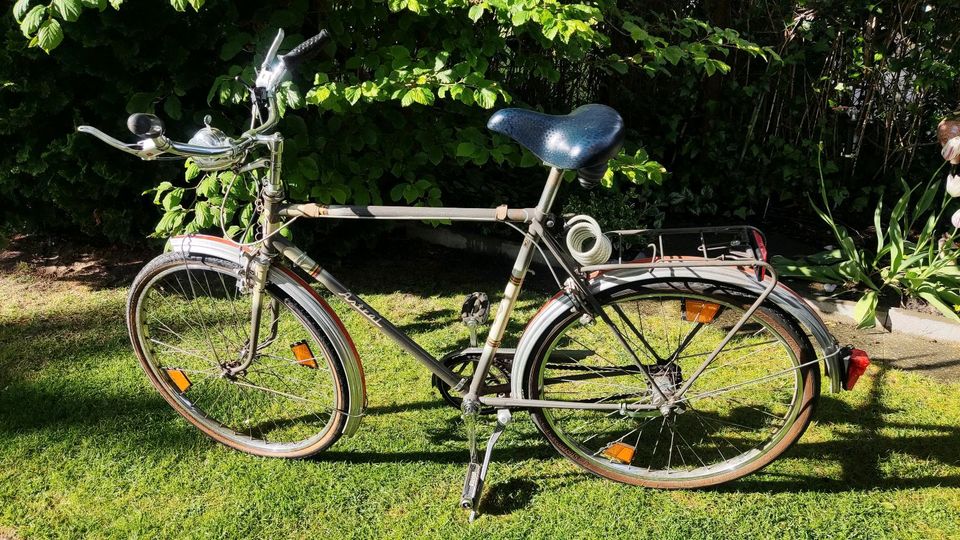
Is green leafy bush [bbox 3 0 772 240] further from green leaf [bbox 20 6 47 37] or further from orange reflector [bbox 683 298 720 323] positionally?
orange reflector [bbox 683 298 720 323]

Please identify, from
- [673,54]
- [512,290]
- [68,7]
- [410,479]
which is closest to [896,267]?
[673,54]

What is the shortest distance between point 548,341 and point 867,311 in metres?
1.81

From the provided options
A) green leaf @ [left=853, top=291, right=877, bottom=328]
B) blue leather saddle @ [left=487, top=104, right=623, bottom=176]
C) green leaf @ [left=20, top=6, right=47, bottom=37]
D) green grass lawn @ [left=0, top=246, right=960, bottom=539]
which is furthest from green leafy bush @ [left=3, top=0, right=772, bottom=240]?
green leaf @ [left=853, top=291, right=877, bottom=328]

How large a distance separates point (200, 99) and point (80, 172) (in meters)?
0.73

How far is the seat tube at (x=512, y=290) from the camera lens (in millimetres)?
1927

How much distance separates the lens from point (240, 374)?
96.8 inches

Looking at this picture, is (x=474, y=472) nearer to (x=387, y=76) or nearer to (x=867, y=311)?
(x=387, y=76)

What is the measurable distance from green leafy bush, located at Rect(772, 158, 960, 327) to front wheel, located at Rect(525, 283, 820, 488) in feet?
2.02

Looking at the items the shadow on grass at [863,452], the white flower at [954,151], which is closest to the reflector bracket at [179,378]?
the shadow on grass at [863,452]

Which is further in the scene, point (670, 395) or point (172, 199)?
point (172, 199)

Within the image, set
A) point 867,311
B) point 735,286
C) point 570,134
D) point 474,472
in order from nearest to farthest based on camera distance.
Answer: point 570,134 → point 735,286 → point 474,472 → point 867,311

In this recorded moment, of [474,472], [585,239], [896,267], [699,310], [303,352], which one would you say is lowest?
[474,472]

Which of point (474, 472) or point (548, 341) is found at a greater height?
point (548, 341)

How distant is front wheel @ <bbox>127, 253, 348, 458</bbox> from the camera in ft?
7.43
